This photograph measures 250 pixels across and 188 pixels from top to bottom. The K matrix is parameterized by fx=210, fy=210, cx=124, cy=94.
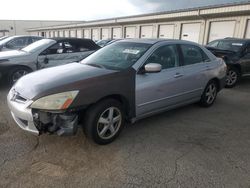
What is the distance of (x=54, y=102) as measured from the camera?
→ 266 cm

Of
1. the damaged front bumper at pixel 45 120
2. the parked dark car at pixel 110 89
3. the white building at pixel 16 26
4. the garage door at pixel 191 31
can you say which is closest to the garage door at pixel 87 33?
the garage door at pixel 191 31

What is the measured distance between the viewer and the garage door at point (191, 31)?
1773 cm

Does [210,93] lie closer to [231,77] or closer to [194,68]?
[194,68]

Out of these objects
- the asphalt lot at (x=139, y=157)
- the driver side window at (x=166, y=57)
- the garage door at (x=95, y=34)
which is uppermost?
the garage door at (x=95, y=34)

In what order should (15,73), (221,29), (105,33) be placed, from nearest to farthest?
(15,73)
(221,29)
(105,33)

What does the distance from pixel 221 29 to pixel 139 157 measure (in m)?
16.1

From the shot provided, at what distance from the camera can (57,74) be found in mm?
3209

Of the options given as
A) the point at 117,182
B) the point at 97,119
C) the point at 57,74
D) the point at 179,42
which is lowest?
the point at 117,182

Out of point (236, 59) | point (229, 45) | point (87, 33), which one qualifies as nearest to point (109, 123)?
point (236, 59)

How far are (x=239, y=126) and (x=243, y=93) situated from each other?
10.2 feet

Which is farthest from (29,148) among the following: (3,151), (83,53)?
(83,53)

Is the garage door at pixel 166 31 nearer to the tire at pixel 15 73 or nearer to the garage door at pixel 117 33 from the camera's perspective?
the garage door at pixel 117 33

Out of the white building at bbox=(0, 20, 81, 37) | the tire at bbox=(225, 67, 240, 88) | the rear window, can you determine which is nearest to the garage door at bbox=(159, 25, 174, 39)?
the tire at bbox=(225, 67, 240, 88)

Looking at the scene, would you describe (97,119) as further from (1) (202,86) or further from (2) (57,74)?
(1) (202,86)
